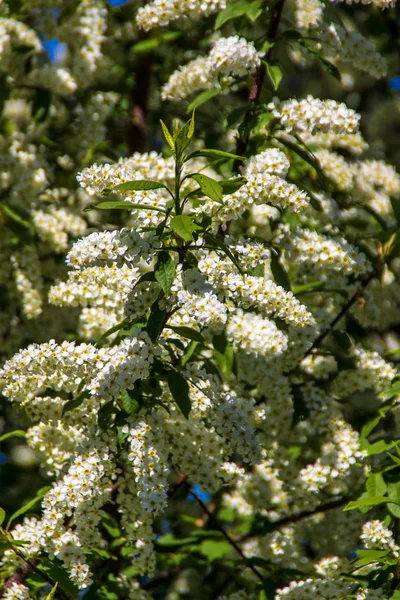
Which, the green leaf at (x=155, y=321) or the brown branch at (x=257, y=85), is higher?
the brown branch at (x=257, y=85)

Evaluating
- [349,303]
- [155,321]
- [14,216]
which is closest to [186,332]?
[155,321]

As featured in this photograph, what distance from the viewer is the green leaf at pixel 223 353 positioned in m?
4.37

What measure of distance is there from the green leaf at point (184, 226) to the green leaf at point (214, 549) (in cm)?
221

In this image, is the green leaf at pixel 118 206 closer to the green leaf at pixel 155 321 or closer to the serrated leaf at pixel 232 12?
the green leaf at pixel 155 321

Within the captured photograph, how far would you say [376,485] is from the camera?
4.18 m

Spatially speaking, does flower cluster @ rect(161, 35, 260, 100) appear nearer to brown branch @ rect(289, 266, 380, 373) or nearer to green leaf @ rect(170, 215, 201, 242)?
green leaf @ rect(170, 215, 201, 242)

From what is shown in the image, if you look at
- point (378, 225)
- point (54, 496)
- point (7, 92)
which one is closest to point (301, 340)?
point (378, 225)

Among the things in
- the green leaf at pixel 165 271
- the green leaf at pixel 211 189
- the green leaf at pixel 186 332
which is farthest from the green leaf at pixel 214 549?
the green leaf at pixel 211 189

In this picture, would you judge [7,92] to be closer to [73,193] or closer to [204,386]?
[73,193]

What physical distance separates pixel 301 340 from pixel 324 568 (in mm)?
1166

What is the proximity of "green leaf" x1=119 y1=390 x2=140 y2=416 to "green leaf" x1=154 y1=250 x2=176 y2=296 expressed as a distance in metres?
0.53

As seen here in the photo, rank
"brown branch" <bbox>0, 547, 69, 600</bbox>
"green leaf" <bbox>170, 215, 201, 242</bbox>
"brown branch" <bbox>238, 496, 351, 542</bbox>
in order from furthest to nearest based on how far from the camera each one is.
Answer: "brown branch" <bbox>238, 496, 351, 542</bbox> → "brown branch" <bbox>0, 547, 69, 600</bbox> → "green leaf" <bbox>170, 215, 201, 242</bbox>

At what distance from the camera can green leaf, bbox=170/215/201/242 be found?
344 centimetres

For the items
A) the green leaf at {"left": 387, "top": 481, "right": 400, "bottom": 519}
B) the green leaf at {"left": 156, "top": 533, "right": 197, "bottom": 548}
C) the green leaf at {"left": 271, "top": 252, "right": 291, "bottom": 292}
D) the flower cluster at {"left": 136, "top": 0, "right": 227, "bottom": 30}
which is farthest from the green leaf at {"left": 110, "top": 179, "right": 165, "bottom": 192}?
the green leaf at {"left": 156, "top": 533, "right": 197, "bottom": 548}
